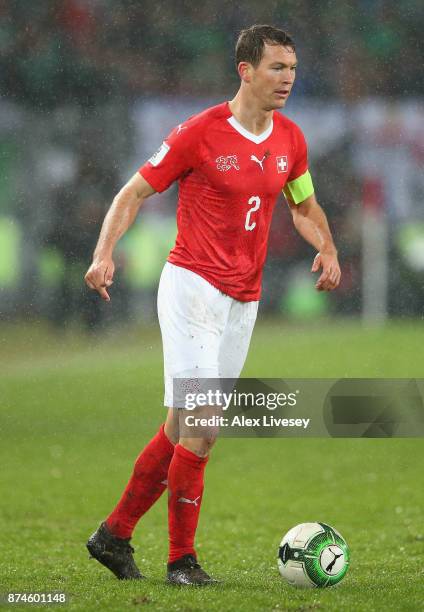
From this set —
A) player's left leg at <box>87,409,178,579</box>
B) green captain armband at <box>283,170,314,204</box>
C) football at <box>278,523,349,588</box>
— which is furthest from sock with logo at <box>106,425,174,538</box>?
green captain armband at <box>283,170,314,204</box>

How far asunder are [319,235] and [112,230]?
0.94 metres

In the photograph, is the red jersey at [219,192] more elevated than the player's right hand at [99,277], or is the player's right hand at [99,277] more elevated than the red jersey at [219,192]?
the red jersey at [219,192]

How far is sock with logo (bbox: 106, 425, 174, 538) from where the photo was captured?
4.57m

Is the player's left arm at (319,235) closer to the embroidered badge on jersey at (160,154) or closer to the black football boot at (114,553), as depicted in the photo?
the embroidered badge on jersey at (160,154)

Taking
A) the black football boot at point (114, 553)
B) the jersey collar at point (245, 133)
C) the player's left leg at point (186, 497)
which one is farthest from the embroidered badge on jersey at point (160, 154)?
the black football boot at point (114, 553)

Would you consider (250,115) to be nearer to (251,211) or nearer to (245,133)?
(245,133)

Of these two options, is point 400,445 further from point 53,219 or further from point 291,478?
point 53,219

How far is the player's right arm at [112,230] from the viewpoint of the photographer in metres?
4.16

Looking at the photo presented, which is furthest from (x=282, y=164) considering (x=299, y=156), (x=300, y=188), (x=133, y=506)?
(x=133, y=506)

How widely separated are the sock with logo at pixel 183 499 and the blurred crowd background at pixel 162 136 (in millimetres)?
9622

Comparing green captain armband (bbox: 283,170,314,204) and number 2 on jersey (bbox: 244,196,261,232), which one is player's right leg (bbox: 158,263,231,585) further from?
green captain armband (bbox: 283,170,314,204)

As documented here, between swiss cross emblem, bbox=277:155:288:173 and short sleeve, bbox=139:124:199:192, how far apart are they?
0.34 meters

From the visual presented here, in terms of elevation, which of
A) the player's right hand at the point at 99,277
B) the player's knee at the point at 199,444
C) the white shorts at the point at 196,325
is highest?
the player's right hand at the point at 99,277

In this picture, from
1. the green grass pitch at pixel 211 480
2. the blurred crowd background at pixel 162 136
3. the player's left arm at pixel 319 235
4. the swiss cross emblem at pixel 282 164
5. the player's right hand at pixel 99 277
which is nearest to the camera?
the player's right hand at pixel 99 277
